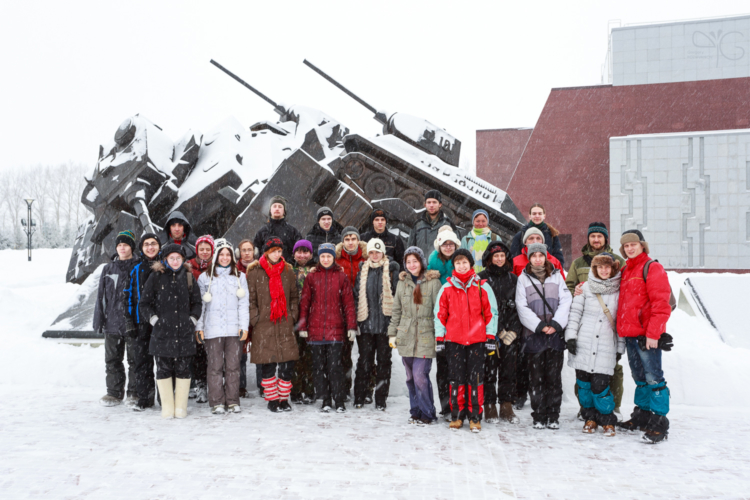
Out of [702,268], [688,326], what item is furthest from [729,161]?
[688,326]

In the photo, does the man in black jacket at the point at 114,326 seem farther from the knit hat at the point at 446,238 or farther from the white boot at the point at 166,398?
the knit hat at the point at 446,238

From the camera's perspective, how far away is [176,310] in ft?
14.8

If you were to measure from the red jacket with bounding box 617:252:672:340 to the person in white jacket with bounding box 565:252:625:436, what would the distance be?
9 centimetres

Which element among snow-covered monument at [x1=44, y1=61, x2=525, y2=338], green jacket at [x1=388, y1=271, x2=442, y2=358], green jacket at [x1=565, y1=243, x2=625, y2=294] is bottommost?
green jacket at [x1=388, y1=271, x2=442, y2=358]

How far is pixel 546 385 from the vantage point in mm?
4254

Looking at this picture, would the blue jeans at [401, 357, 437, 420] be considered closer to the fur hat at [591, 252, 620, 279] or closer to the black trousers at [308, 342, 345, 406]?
the black trousers at [308, 342, 345, 406]

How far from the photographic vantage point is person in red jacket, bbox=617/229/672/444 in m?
3.83

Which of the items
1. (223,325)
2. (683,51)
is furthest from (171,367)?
(683,51)

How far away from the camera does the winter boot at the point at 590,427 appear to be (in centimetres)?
407

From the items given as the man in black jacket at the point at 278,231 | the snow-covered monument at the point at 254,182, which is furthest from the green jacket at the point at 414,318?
the snow-covered monument at the point at 254,182

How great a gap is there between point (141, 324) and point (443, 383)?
109 inches

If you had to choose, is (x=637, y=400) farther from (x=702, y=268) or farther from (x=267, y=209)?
(x=702, y=268)

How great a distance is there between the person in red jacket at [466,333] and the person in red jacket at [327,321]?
37.4 inches

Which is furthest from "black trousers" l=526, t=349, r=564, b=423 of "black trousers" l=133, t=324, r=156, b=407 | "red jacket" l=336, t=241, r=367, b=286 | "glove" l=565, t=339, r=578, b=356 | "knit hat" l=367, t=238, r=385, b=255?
"black trousers" l=133, t=324, r=156, b=407
